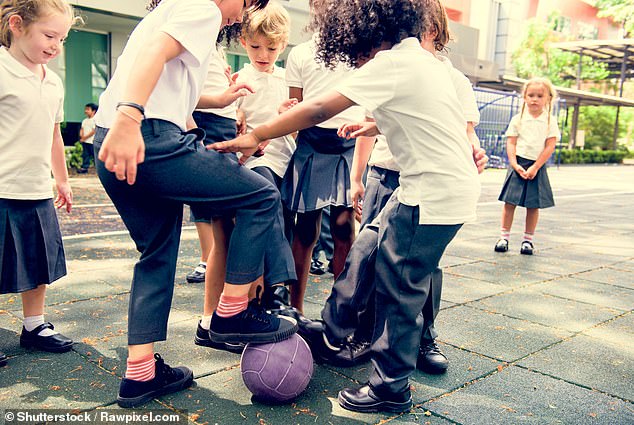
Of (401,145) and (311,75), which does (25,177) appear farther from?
(401,145)

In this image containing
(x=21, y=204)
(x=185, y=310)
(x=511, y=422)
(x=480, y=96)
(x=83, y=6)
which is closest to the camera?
(x=511, y=422)

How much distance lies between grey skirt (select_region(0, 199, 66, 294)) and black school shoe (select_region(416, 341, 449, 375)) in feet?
6.64

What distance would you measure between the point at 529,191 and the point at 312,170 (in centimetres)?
399

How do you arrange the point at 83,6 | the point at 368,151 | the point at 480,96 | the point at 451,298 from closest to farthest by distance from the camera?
the point at 368,151, the point at 451,298, the point at 83,6, the point at 480,96

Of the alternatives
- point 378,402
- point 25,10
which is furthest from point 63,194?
point 378,402

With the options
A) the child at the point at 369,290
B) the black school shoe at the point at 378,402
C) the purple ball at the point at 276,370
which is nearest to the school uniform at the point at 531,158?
the child at the point at 369,290

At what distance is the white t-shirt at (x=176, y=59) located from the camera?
230 centimetres

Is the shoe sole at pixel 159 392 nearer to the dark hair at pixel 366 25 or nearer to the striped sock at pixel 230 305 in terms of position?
the striped sock at pixel 230 305

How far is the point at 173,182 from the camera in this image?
2.44 metres

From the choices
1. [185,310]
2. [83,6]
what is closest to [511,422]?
[185,310]

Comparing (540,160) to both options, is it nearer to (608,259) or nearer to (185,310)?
(608,259)

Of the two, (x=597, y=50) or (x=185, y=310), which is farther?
(x=597, y=50)

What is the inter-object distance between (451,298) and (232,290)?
2430 mm

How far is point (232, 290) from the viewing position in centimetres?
267
